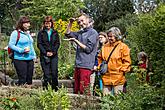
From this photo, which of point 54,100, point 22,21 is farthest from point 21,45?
point 54,100

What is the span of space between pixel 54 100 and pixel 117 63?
1344 mm

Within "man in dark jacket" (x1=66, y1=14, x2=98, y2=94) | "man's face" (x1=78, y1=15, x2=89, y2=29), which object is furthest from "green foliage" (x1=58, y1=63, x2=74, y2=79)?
"man's face" (x1=78, y1=15, x2=89, y2=29)

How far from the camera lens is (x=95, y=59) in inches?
311

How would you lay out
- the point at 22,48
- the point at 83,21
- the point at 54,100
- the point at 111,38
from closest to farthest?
1. the point at 54,100
2. the point at 111,38
3. the point at 83,21
4. the point at 22,48

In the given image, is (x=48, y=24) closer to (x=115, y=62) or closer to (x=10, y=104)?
(x=115, y=62)

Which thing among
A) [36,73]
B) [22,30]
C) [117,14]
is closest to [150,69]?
[22,30]

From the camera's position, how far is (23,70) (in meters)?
8.38

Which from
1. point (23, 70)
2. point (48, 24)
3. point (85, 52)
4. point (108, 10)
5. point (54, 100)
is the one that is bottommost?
point (54, 100)

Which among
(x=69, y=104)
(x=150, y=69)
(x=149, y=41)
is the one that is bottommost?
(x=69, y=104)

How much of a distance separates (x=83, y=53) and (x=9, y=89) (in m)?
1.39

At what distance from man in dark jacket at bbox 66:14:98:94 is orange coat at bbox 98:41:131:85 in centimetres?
46

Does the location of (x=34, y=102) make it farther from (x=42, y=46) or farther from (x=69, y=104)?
(x=42, y=46)

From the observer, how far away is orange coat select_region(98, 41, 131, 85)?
6.92m

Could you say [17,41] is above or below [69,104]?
above
